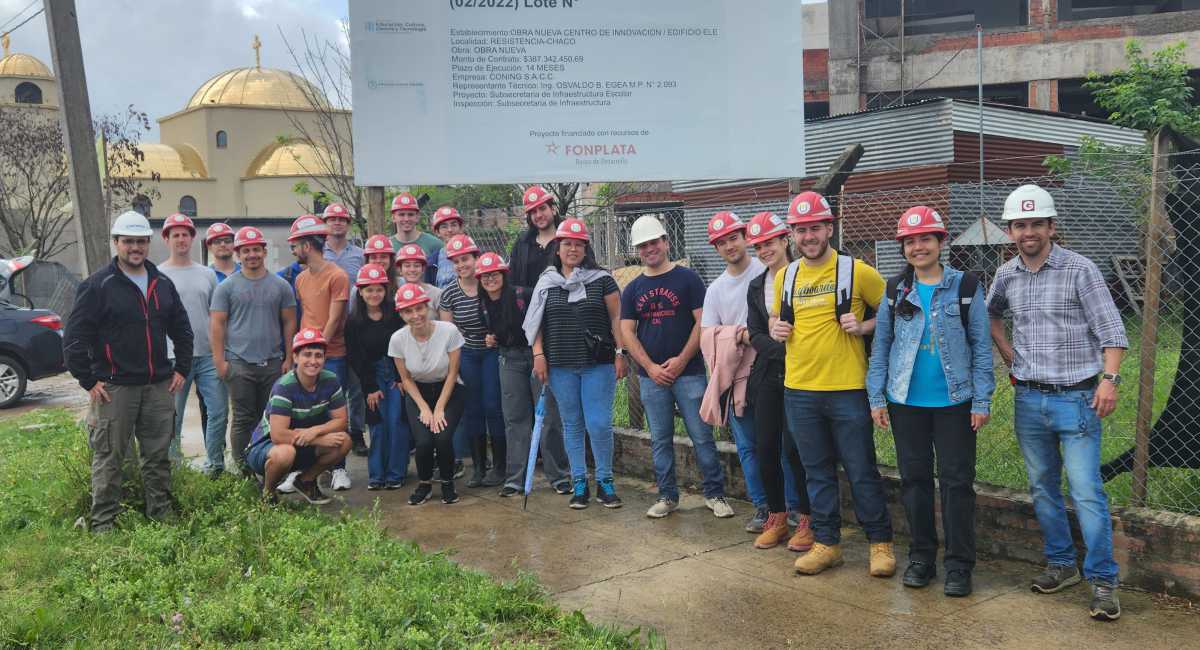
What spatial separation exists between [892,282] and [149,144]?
5683cm

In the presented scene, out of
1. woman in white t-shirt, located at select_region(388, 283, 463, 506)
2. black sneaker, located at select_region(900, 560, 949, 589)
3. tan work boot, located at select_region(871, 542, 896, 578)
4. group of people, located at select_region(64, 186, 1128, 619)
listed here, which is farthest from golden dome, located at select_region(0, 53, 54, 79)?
black sneaker, located at select_region(900, 560, 949, 589)

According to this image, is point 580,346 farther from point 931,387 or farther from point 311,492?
point 931,387

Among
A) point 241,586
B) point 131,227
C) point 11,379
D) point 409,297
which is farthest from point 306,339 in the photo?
point 11,379

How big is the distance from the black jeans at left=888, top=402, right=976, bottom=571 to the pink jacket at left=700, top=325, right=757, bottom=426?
1097 millimetres

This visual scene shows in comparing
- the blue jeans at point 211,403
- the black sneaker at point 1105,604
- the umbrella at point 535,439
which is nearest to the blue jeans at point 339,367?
the blue jeans at point 211,403

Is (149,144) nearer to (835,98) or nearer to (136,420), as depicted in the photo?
(835,98)

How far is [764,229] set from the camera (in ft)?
18.2

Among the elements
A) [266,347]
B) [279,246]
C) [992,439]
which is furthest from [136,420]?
[279,246]

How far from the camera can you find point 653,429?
Result: 21.0ft

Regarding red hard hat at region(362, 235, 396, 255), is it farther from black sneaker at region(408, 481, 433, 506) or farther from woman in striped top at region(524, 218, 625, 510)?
black sneaker at region(408, 481, 433, 506)

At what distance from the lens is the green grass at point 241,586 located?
431 cm

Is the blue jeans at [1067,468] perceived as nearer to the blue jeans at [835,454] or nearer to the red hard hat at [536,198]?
the blue jeans at [835,454]

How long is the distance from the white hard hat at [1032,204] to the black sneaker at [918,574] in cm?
173

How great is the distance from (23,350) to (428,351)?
9.23m
